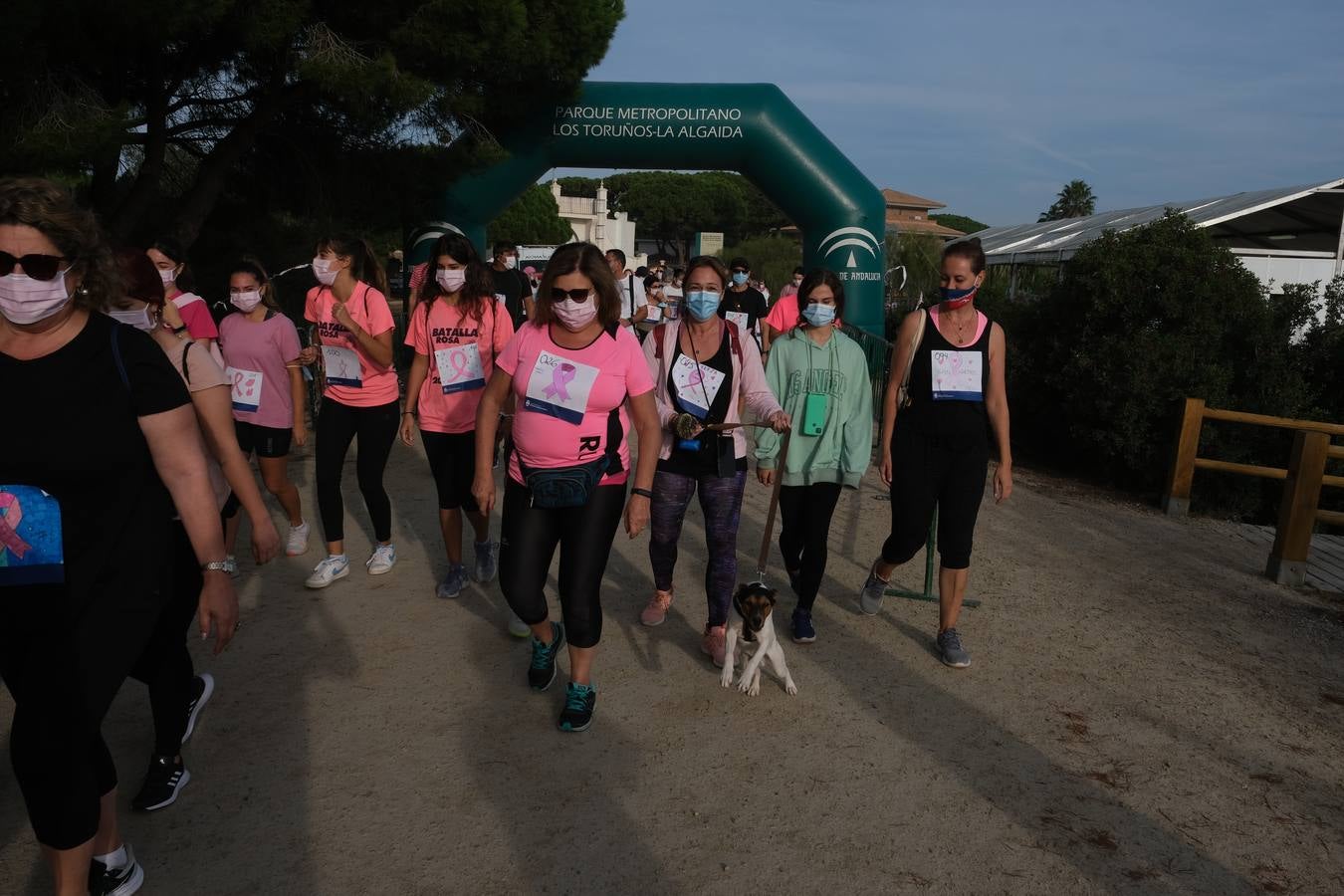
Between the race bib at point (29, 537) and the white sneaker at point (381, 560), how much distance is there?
3351 mm

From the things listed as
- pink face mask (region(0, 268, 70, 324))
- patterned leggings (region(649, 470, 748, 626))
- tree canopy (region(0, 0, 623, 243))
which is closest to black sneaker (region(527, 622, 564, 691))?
patterned leggings (region(649, 470, 748, 626))

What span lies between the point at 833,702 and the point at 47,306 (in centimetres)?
320

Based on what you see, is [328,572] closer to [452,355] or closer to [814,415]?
[452,355]

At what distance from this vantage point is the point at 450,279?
15.6 ft

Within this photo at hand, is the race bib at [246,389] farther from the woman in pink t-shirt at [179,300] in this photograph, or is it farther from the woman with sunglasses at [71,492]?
the woman with sunglasses at [71,492]

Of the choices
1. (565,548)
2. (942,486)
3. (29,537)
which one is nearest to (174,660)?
(29,537)

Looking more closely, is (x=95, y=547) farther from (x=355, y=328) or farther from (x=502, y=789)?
(x=355, y=328)

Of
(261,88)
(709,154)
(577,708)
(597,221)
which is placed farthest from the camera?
(597,221)

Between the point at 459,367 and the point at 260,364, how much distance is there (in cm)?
120

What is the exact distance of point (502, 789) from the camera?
10.4 ft

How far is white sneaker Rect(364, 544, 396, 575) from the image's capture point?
5.35m

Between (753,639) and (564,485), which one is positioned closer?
(564,485)

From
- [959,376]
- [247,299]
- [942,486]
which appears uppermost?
[247,299]

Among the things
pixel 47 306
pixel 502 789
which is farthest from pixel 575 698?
pixel 47 306
